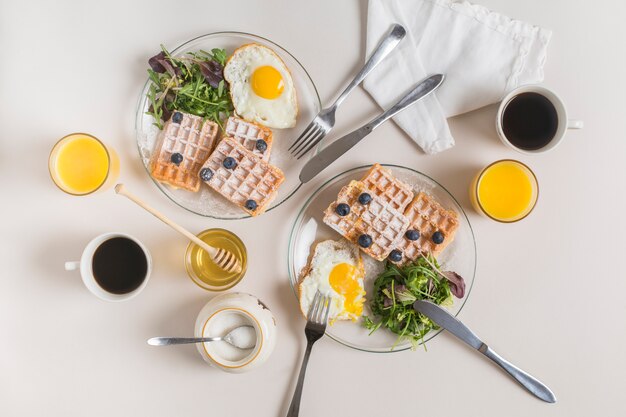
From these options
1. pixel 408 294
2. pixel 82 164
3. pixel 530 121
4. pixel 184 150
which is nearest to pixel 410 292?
pixel 408 294

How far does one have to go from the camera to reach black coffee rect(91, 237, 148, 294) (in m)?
2.50

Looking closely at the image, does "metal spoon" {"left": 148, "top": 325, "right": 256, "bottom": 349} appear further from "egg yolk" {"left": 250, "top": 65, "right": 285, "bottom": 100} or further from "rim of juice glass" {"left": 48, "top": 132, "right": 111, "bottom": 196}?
"egg yolk" {"left": 250, "top": 65, "right": 285, "bottom": 100}

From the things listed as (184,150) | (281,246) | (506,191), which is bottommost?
(281,246)

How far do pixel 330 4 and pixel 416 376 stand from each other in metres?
1.85

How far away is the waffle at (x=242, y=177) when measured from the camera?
8.28ft

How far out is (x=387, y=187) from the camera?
2547 millimetres

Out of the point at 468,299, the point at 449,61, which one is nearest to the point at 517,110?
the point at 449,61

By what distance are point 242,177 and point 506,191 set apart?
1230mm

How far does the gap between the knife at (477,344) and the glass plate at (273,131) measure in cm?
83

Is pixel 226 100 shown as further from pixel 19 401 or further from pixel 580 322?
pixel 580 322

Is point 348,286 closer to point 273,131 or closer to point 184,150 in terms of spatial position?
point 273,131

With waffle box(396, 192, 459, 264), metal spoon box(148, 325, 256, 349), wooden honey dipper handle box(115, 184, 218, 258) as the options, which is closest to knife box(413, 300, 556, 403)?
waffle box(396, 192, 459, 264)

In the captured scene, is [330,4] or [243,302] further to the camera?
[330,4]

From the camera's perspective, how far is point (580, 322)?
2.68 metres
